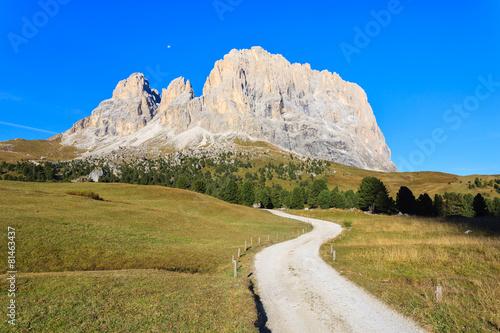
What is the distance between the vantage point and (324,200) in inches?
4724

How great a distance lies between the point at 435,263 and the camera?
65.8 ft

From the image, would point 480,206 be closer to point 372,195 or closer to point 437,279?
point 372,195

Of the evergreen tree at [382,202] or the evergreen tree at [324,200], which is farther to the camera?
the evergreen tree at [324,200]

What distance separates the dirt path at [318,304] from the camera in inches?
435

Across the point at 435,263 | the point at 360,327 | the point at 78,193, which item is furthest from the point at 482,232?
the point at 78,193

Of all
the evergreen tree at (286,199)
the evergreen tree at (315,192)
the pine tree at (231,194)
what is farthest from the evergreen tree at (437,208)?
the pine tree at (231,194)

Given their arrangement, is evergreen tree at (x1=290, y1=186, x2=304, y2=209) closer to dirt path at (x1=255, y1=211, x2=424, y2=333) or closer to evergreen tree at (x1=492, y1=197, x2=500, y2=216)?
evergreen tree at (x1=492, y1=197, x2=500, y2=216)

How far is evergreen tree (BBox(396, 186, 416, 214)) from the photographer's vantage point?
105 metres

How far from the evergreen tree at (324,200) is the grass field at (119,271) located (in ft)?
273

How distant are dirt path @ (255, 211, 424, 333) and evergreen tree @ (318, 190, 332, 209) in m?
102

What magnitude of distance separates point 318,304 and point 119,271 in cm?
1530

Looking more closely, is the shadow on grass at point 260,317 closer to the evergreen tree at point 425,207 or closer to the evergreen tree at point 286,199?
the evergreen tree at point 425,207

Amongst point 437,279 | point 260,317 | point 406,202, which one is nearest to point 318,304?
point 260,317

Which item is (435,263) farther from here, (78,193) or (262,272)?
(78,193)
